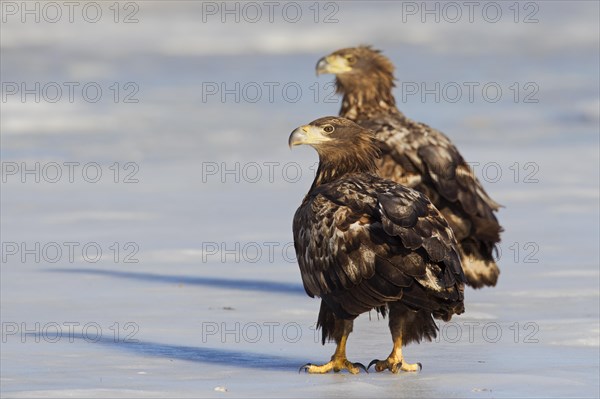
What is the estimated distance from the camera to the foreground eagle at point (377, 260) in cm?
910

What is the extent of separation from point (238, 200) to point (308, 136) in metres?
7.52

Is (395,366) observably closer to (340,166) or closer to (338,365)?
(338,365)

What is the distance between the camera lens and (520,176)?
1994 centimetres

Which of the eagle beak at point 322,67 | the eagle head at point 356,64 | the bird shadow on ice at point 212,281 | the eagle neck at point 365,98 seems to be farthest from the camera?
the eagle beak at point 322,67

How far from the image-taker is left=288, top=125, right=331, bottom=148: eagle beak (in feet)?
34.1

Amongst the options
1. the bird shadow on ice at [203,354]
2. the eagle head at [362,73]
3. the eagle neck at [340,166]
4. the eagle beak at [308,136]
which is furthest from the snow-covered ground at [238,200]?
the eagle head at [362,73]

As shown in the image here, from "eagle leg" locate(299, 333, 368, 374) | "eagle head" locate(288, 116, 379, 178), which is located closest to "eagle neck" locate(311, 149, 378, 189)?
"eagle head" locate(288, 116, 379, 178)

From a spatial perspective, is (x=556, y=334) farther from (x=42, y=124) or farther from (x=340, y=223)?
(x=42, y=124)

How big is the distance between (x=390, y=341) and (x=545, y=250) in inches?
166

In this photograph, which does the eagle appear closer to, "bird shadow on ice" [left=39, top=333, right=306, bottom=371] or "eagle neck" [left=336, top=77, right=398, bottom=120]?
"eagle neck" [left=336, top=77, right=398, bottom=120]

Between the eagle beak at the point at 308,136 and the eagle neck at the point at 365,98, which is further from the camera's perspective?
the eagle neck at the point at 365,98

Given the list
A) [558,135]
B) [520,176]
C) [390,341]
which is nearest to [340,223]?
[390,341]

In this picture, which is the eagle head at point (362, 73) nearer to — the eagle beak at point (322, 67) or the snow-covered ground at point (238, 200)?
the eagle beak at point (322, 67)

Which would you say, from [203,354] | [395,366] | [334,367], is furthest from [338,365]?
[203,354]
